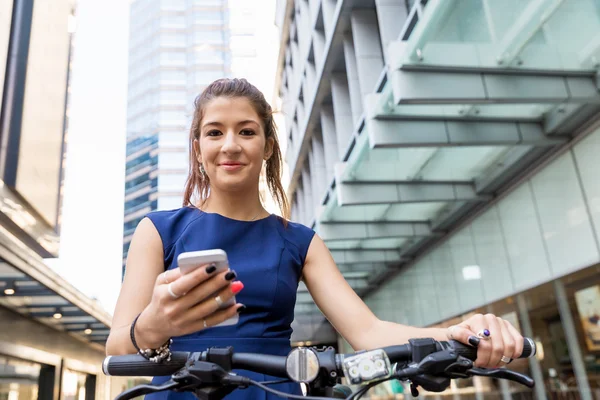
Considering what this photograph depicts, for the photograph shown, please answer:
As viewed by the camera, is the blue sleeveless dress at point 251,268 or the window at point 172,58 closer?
the blue sleeveless dress at point 251,268

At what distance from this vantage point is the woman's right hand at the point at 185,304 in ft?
2.60

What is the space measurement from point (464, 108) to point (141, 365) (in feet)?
20.9

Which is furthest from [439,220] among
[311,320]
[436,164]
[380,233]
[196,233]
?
[196,233]

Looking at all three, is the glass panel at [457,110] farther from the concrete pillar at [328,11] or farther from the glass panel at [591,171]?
the concrete pillar at [328,11]

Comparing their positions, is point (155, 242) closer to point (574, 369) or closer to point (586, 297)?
point (586, 297)

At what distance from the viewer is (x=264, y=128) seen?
4.77 feet

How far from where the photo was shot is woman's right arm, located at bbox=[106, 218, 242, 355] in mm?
801

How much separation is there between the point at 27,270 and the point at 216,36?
28.3 ft

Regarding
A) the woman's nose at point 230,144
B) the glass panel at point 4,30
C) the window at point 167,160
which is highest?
the glass panel at point 4,30

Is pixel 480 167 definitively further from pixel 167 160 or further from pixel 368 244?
pixel 167 160

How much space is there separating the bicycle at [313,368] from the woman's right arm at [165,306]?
46mm

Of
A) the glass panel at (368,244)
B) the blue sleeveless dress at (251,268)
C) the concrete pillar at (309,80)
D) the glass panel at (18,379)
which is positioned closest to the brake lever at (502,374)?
the blue sleeveless dress at (251,268)

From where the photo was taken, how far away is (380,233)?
1069cm

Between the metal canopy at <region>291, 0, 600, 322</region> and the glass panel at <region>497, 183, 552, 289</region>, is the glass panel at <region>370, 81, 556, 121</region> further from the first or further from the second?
the glass panel at <region>497, 183, 552, 289</region>
